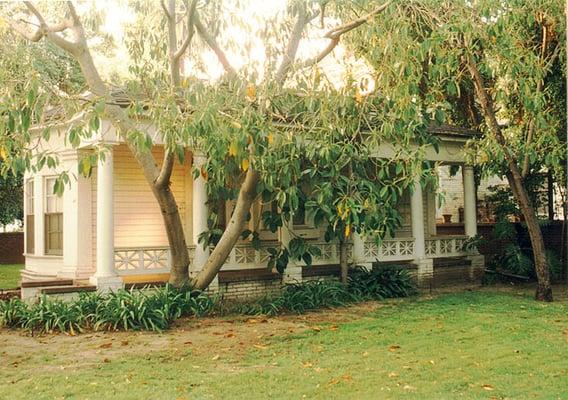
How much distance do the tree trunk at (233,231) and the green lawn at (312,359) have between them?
3.66 feet

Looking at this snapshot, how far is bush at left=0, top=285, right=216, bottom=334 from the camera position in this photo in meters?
11.8

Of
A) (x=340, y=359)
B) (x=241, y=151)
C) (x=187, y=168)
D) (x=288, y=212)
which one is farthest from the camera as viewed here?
(x=187, y=168)

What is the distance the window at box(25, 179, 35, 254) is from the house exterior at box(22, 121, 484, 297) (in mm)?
26

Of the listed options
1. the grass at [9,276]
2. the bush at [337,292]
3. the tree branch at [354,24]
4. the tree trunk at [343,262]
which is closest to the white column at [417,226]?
the bush at [337,292]

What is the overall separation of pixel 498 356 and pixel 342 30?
586 cm

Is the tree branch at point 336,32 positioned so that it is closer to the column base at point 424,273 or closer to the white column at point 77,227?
the white column at point 77,227

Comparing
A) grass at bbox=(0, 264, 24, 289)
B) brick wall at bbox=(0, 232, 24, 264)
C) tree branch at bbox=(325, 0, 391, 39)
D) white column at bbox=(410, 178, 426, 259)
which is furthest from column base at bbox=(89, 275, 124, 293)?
brick wall at bbox=(0, 232, 24, 264)

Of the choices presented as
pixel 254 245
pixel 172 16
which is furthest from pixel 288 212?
pixel 172 16

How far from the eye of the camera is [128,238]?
16.1 meters

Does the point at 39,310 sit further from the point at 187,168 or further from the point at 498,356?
the point at 498,356

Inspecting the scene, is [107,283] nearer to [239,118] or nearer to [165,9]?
[239,118]

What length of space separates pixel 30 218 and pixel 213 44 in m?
8.50

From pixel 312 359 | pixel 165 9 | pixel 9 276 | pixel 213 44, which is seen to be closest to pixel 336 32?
pixel 213 44

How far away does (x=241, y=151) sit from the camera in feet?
33.7
